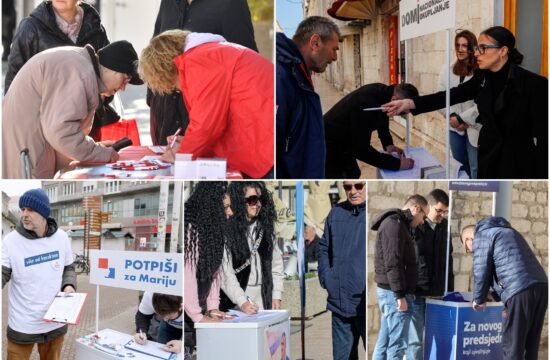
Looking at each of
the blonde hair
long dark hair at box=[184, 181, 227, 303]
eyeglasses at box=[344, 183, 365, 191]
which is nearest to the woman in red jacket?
the blonde hair

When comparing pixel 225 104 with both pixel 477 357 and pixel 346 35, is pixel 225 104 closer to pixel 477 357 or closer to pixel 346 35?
pixel 346 35

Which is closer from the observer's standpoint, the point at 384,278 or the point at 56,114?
the point at 56,114

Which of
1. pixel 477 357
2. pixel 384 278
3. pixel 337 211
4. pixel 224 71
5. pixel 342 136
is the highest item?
pixel 224 71

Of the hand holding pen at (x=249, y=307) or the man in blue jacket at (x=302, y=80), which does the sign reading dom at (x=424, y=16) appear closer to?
the man in blue jacket at (x=302, y=80)

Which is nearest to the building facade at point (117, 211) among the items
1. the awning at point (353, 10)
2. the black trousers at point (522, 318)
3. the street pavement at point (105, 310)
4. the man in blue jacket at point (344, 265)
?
the street pavement at point (105, 310)

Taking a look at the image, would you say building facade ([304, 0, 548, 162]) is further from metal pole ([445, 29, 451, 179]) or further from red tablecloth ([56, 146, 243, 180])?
red tablecloth ([56, 146, 243, 180])

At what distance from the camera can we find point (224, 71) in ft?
16.5

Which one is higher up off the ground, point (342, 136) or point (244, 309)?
point (342, 136)

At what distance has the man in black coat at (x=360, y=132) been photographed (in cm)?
527

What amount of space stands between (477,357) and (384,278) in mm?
716

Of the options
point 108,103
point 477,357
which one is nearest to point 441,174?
point 477,357

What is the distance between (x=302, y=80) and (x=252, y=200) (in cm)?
75

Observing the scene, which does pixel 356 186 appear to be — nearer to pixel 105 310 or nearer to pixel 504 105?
pixel 504 105

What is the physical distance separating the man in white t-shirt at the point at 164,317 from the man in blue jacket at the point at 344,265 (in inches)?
33.4
